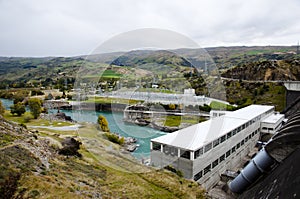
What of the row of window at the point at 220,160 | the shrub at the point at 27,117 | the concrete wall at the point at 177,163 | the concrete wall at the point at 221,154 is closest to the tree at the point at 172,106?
the concrete wall at the point at 177,163

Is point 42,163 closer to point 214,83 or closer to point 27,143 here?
point 27,143

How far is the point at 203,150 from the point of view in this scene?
6488mm

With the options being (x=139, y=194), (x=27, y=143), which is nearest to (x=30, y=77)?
(x=27, y=143)

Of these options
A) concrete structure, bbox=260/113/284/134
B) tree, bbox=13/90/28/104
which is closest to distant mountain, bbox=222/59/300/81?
concrete structure, bbox=260/113/284/134

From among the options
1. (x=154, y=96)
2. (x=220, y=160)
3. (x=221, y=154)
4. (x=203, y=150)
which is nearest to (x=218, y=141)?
(x=221, y=154)

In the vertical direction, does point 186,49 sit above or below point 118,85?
above

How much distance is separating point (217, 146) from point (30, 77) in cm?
4668

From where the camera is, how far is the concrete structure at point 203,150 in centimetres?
620

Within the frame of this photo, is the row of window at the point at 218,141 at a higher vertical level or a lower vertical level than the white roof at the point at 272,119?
higher

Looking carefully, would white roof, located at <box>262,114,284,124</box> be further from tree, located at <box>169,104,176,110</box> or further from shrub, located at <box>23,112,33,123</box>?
shrub, located at <box>23,112,33,123</box>

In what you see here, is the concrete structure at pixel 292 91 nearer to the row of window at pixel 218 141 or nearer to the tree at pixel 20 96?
the row of window at pixel 218 141

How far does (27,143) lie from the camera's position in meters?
6.57

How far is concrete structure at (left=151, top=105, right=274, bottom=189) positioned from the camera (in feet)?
20.4

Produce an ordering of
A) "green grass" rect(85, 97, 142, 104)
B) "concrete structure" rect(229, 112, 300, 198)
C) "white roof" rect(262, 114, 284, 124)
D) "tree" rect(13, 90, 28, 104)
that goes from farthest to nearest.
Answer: "tree" rect(13, 90, 28, 104)
"white roof" rect(262, 114, 284, 124)
"green grass" rect(85, 97, 142, 104)
"concrete structure" rect(229, 112, 300, 198)
